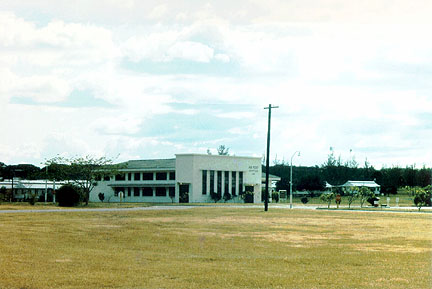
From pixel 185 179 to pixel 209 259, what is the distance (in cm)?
7325

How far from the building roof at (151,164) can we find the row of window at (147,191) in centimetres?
307

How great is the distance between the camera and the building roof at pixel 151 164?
303ft

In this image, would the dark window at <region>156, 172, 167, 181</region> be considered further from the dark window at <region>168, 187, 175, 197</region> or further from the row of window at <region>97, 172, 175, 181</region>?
the dark window at <region>168, 187, 175, 197</region>

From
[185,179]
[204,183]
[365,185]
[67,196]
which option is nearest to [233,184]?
[204,183]

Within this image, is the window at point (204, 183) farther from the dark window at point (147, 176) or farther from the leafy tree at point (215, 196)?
the dark window at point (147, 176)

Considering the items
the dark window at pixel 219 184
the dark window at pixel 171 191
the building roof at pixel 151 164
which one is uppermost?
the building roof at pixel 151 164

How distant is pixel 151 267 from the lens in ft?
47.7

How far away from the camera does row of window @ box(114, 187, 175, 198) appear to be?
300ft

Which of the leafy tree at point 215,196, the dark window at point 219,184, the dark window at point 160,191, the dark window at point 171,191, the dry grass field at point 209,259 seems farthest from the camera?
the dark window at point 219,184

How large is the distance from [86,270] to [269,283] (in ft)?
13.6

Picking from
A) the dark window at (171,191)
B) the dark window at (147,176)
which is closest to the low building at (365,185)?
the dark window at (171,191)

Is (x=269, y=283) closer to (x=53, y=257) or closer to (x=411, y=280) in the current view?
(x=411, y=280)

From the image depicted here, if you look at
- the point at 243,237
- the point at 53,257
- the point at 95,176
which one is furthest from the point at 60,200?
the point at 53,257

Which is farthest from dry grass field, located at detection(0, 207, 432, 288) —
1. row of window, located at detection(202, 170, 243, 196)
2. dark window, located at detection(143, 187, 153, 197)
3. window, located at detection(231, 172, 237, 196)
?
window, located at detection(231, 172, 237, 196)
